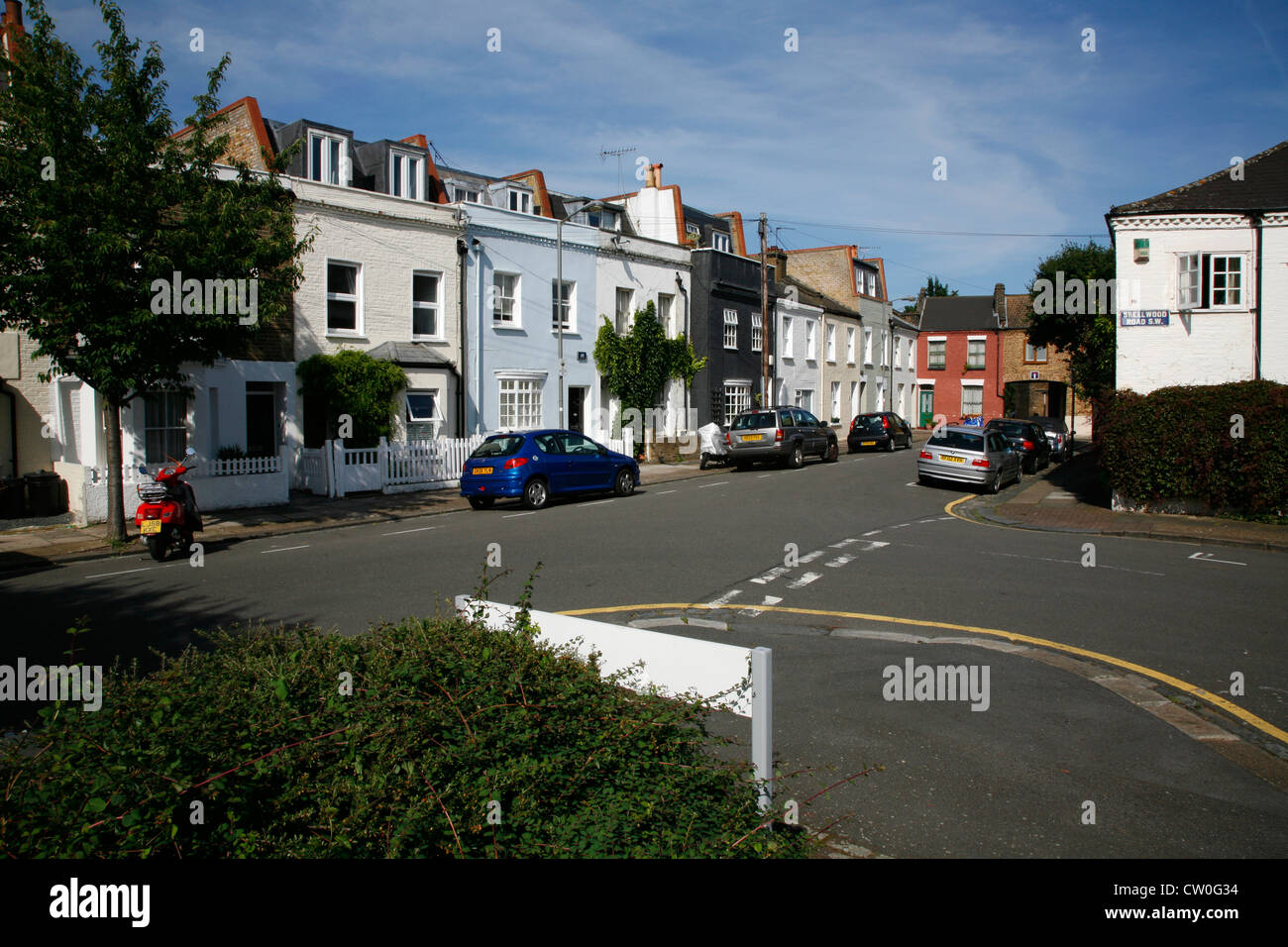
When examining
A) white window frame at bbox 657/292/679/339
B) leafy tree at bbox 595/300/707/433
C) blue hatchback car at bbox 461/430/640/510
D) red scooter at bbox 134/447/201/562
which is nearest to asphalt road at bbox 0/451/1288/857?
red scooter at bbox 134/447/201/562

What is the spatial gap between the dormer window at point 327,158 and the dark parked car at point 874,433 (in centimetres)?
2190

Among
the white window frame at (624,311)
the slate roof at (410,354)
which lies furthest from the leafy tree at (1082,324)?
the slate roof at (410,354)

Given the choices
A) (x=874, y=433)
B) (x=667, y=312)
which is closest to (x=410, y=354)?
(x=667, y=312)

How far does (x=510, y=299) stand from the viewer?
26.6 meters

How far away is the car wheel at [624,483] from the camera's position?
2103 centimetres

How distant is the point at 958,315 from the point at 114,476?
191 feet

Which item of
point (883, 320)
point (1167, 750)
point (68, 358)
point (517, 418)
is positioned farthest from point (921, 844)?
point (883, 320)

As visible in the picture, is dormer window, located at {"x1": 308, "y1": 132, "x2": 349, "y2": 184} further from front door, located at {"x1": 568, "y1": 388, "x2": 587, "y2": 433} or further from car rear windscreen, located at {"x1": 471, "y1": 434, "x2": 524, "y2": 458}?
front door, located at {"x1": 568, "y1": 388, "x2": 587, "y2": 433}

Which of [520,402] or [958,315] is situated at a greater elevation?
[958,315]

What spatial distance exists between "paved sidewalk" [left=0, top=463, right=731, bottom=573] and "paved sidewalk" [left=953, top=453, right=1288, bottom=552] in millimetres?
11584

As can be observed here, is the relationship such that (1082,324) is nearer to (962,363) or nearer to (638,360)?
(638,360)

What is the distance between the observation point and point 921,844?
451cm

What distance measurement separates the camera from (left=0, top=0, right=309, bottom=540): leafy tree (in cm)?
1321
